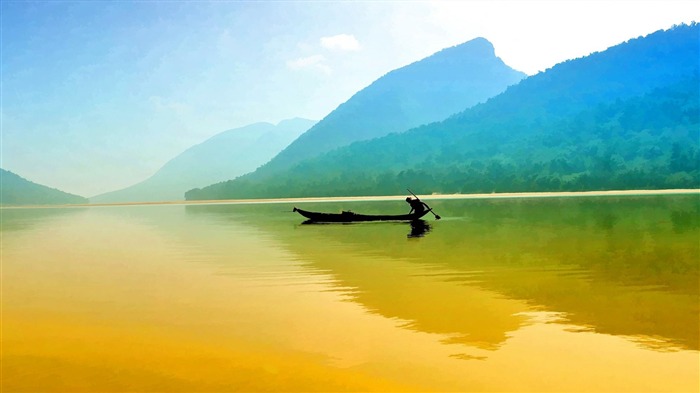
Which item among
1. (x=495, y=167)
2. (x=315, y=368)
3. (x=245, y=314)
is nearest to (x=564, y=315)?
(x=315, y=368)

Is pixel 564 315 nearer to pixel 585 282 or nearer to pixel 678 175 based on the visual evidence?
pixel 585 282

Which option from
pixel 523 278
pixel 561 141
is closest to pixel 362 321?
pixel 523 278

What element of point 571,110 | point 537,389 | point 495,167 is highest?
point 571,110

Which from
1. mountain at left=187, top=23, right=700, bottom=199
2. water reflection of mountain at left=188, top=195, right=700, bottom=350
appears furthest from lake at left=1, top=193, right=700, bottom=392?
mountain at left=187, top=23, right=700, bottom=199

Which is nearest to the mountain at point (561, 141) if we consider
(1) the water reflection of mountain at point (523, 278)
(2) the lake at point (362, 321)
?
(1) the water reflection of mountain at point (523, 278)

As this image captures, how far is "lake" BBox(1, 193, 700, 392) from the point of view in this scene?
9828 mm

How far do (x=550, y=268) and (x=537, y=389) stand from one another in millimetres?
12657

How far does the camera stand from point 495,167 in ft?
486

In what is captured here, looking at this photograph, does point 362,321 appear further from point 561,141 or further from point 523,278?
point 561,141

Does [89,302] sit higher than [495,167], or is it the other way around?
[495,167]

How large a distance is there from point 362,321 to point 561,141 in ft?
490

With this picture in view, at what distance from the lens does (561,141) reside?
153000 millimetres

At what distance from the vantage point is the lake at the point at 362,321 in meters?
9.83

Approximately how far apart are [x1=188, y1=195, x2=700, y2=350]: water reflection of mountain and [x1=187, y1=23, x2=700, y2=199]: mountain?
348ft
